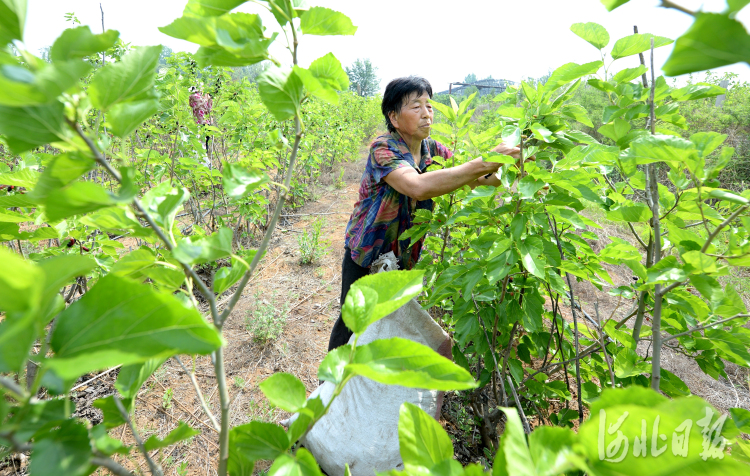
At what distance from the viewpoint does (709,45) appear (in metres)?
0.29

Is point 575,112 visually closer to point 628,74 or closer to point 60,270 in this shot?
point 628,74

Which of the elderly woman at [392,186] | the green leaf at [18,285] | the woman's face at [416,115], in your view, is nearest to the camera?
the green leaf at [18,285]

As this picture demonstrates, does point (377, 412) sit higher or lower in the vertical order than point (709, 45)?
lower

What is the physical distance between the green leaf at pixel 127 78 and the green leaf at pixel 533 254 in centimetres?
96

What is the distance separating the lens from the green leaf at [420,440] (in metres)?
0.43

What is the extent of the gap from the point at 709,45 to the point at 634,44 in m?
0.87

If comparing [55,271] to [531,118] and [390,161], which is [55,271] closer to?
[531,118]

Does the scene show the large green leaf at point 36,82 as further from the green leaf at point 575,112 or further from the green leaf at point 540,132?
the green leaf at point 575,112

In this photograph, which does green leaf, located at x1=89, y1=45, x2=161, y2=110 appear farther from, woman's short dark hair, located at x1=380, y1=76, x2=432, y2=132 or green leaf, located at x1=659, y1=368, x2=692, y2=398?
woman's short dark hair, located at x1=380, y1=76, x2=432, y2=132

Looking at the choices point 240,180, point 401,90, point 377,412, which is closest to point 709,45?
point 240,180

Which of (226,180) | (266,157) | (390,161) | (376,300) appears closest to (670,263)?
(376,300)

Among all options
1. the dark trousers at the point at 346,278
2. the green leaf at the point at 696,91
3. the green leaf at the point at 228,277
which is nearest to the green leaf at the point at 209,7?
the green leaf at the point at 228,277

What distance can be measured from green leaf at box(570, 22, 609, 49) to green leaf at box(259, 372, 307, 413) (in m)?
1.17

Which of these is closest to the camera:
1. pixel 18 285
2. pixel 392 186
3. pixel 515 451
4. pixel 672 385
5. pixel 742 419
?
A: pixel 18 285
